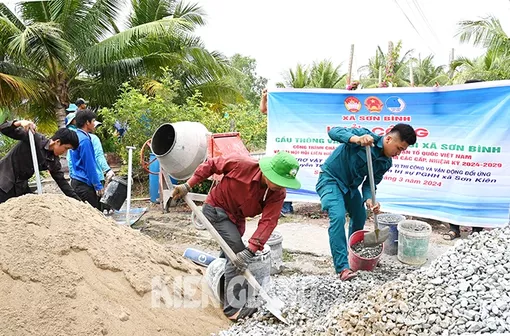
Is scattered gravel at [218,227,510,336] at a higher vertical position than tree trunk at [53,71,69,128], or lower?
lower

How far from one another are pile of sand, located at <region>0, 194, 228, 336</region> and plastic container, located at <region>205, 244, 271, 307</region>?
0.12 m

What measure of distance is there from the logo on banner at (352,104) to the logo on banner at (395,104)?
1.31 feet

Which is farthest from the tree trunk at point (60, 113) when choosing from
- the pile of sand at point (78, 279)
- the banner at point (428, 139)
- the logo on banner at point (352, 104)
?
the pile of sand at point (78, 279)

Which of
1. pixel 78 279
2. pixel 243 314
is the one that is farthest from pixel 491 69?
pixel 78 279

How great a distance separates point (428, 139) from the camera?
5.01 m

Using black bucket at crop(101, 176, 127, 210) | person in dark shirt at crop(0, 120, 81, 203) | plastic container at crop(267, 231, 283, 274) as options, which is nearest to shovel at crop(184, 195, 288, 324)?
plastic container at crop(267, 231, 283, 274)

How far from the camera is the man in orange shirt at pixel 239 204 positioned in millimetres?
2885

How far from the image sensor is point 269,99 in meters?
5.95

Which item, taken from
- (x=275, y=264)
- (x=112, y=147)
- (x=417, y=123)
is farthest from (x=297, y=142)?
(x=112, y=147)

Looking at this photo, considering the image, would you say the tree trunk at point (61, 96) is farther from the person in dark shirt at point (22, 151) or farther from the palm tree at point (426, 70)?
the palm tree at point (426, 70)

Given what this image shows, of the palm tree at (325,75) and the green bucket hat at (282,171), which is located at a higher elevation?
the palm tree at (325,75)

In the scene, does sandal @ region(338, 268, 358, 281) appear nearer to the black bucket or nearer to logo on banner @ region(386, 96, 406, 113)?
logo on banner @ region(386, 96, 406, 113)

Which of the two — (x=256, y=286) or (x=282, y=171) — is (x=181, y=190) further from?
(x=256, y=286)

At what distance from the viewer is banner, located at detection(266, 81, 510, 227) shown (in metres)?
4.53
